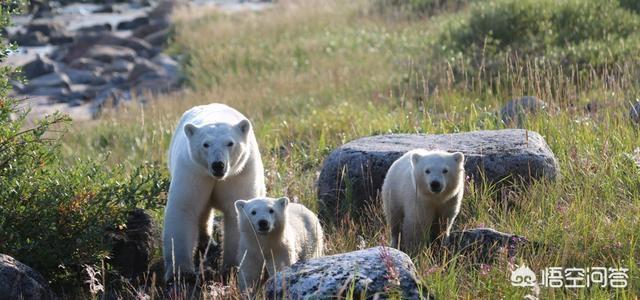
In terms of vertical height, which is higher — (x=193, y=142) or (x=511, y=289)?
(x=193, y=142)

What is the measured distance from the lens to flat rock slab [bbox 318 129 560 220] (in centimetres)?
780

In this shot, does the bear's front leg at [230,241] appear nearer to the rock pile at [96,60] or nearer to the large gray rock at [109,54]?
the rock pile at [96,60]

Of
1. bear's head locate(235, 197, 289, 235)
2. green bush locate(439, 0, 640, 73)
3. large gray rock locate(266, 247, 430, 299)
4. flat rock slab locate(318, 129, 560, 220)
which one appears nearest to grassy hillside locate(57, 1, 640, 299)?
green bush locate(439, 0, 640, 73)

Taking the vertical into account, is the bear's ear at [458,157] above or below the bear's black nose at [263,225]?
above

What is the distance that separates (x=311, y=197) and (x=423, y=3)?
16.2 meters


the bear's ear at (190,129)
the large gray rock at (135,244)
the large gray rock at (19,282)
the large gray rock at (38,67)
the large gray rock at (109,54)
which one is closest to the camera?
the large gray rock at (19,282)

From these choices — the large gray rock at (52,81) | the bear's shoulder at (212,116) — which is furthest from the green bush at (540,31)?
the large gray rock at (52,81)

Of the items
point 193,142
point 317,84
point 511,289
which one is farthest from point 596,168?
point 317,84

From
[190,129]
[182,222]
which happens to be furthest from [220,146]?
[182,222]

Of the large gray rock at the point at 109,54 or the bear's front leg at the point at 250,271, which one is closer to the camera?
the bear's front leg at the point at 250,271

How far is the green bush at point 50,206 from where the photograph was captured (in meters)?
7.04

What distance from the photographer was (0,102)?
23.3 feet

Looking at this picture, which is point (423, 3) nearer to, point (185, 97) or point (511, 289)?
point (185, 97)

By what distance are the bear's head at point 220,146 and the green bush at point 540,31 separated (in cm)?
845
